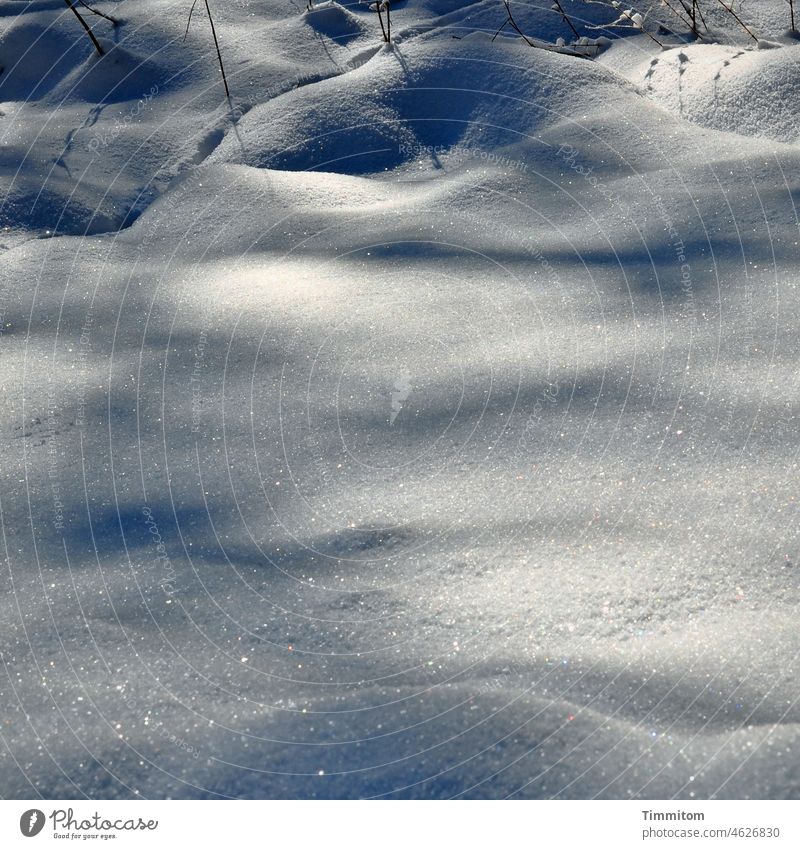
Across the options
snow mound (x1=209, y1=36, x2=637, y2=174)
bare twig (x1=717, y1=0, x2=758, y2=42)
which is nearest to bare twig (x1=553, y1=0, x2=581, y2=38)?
snow mound (x1=209, y1=36, x2=637, y2=174)

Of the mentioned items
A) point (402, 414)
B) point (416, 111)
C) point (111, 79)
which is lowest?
point (402, 414)

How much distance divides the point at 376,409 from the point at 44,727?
0.99 metres

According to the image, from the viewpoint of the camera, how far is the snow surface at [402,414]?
4.99 ft

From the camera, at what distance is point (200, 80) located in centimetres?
284

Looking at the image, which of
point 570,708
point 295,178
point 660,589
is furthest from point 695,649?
point 295,178

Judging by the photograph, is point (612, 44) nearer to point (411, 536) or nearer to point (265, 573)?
point (411, 536)

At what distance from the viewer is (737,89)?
244cm

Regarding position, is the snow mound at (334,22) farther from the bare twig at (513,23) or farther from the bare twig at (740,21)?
the bare twig at (740,21)
